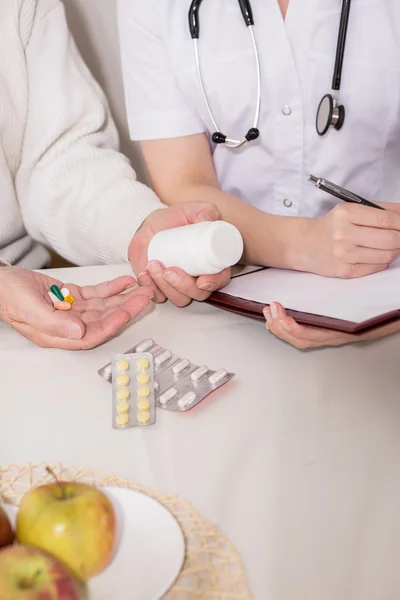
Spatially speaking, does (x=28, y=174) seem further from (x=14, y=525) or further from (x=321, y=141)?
(x=14, y=525)

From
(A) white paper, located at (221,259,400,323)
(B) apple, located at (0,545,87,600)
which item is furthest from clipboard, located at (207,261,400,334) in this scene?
(B) apple, located at (0,545,87,600)

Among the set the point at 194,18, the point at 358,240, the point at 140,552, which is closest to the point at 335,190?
the point at 358,240

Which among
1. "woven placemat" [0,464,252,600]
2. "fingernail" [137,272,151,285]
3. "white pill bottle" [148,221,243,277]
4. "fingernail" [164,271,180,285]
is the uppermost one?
"white pill bottle" [148,221,243,277]

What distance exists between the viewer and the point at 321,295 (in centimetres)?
75

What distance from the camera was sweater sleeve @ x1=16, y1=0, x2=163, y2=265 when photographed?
103 cm

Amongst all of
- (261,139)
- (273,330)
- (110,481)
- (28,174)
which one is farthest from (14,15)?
(110,481)

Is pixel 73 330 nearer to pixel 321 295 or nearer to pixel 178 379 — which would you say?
pixel 178 379

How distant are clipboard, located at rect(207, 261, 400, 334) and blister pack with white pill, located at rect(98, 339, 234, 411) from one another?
0.33 feet

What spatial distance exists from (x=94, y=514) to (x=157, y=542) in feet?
0.19

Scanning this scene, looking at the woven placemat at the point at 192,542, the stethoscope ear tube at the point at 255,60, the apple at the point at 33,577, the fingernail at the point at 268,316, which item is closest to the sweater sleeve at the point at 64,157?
the stethoscope ear tube at the point at 255,60

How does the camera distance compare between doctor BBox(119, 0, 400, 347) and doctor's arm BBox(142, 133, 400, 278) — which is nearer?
doctor's arm BBox(142, 133, 400, 278)

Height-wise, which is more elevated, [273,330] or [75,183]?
[75,183]

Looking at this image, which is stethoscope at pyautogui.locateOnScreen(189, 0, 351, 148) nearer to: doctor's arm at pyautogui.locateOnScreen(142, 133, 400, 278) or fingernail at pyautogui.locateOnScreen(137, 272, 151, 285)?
doctor's arm at pyautogui.locateOnScreen(142, 133, 400, 278)

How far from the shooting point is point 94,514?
44 centimetres
